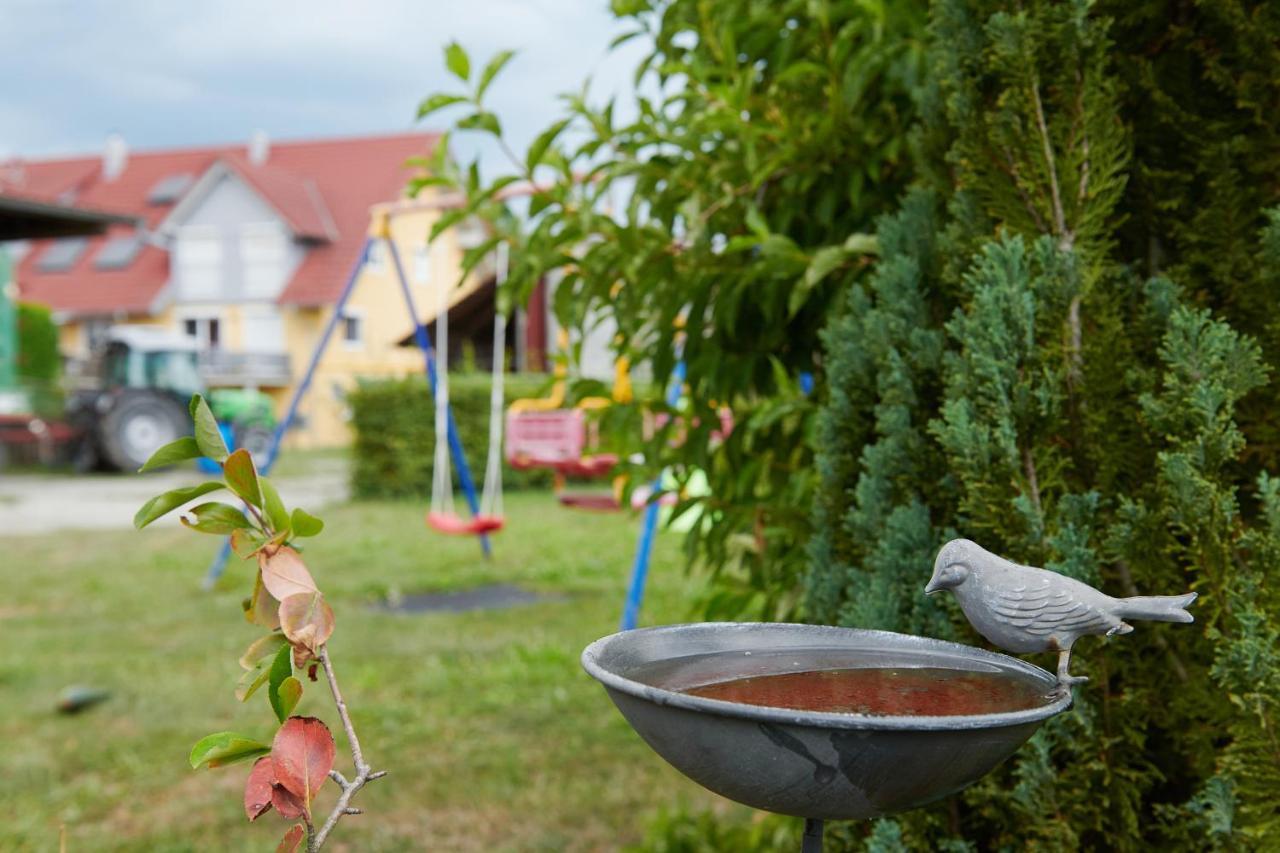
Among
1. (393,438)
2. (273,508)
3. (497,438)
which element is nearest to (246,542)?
(273,508)

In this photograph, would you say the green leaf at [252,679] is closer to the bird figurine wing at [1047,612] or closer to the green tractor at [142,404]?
the bird figurine wing at [1047,612]

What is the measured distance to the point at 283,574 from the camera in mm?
1038

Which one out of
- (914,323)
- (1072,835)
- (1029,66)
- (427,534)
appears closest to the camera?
(1072,835)

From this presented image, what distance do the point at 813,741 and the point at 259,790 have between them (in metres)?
0.49

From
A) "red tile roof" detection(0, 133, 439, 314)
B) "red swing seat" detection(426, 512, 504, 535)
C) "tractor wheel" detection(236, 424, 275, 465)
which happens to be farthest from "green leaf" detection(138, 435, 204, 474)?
"red tile roof" detection(0, 133, 439, 314)

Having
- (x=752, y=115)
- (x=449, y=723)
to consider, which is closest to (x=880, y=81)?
(x=752, y=115)

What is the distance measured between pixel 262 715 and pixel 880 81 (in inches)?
144

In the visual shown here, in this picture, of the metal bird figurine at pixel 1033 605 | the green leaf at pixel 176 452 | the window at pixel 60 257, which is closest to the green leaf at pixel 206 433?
the green leaf at pixel 176 452

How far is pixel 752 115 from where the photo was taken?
231cm

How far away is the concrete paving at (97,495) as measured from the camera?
38.6 feet

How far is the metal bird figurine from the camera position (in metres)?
1.05

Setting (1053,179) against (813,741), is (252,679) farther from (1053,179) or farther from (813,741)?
(1053,179)

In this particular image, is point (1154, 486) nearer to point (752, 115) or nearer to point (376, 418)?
point (752, 115)

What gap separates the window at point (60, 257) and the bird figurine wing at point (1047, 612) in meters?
30.6
